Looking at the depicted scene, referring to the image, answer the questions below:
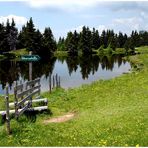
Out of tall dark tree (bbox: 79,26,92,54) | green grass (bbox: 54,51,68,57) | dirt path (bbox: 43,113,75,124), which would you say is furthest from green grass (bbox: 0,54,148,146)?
tall dark tree (bbox: 79,26,92,54)

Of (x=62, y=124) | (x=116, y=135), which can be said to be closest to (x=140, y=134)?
(x=116, y=135)

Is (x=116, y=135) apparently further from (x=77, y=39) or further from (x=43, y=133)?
(x=77, y=39)

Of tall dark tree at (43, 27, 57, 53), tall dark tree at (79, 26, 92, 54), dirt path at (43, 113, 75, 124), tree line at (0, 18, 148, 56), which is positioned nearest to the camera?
dirt path at (43, 113, 75, 124)

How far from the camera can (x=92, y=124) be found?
68.0ft

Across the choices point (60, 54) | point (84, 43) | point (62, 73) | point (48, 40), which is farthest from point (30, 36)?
point (62, 73)

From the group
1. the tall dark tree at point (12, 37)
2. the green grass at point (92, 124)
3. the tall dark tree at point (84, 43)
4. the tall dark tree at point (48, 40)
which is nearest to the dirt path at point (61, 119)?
the green grass at point (92, 124)

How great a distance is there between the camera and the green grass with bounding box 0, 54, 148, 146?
650 inches

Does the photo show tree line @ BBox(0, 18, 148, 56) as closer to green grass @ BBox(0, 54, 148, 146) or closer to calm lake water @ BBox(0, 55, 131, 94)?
calm lake water @ BBox(0, 55, 131, 94)

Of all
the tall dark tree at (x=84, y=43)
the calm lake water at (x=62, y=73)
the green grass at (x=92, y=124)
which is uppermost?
the tall dark tree at (x=84, y=43)

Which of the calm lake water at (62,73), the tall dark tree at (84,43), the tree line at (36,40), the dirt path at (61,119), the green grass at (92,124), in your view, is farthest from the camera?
the tall dark tree at (84,43)

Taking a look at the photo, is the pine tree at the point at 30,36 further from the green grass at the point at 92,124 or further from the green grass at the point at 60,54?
the green grass at the point at 92,124

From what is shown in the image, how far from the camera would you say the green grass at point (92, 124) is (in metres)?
16.5

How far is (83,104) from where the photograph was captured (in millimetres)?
28812

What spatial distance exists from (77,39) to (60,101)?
167 meters
